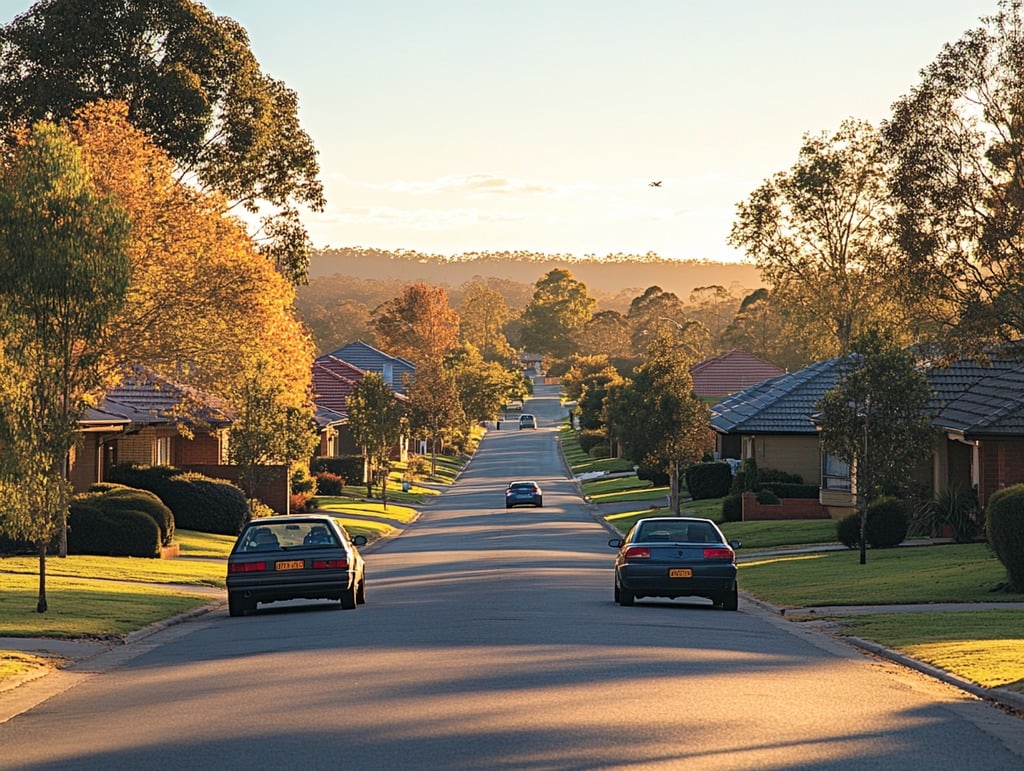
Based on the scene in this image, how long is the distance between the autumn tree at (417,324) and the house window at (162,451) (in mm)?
118287

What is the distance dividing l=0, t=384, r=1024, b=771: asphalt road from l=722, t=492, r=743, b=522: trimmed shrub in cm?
2896

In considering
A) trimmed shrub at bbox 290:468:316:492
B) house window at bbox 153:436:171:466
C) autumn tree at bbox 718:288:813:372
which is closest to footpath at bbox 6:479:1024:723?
house window at bbox 153:436:171:466

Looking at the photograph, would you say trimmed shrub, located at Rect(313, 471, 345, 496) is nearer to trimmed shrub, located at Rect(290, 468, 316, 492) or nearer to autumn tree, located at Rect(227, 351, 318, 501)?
trimmed shrub, located at Rect(290, 468, 316, 492)

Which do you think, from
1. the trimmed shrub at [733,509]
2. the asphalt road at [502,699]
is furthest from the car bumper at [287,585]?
the trimmed shrub at [733,509]

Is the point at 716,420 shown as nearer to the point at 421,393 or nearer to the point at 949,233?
the point at 949,233

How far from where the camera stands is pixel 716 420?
6512cm

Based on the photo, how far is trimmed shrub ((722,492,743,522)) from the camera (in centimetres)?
5384

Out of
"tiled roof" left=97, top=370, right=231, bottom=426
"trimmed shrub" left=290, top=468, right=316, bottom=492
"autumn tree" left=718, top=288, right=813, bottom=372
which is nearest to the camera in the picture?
"tiled roof" left=97, top=370, right=231, bottom=426

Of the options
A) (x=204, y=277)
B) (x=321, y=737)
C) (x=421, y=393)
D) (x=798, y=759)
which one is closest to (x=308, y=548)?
(x=321, y=737)

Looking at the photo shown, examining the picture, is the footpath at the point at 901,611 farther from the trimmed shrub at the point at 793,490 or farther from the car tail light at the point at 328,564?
the trimmed shrub at the point at 793,490

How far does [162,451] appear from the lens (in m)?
56.6

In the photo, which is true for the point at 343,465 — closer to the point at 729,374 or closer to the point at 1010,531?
the point at 729,374

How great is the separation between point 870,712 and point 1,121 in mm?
46137

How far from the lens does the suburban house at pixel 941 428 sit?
3784 cm
